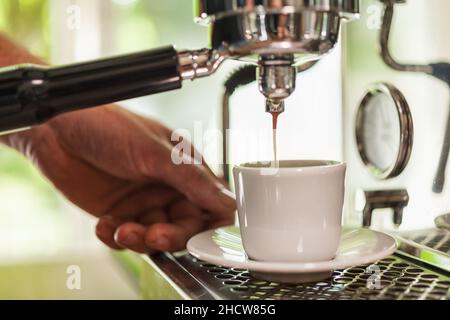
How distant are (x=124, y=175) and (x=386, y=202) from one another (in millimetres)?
315

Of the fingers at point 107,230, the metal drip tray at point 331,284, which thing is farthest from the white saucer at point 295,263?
the fingers at point 107,230

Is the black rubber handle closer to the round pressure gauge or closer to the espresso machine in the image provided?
the espresso machine

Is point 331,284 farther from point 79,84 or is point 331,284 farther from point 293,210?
point 79,84

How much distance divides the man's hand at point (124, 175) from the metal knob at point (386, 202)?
6.3 inches

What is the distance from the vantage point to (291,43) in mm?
400

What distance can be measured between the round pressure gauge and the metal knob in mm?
18

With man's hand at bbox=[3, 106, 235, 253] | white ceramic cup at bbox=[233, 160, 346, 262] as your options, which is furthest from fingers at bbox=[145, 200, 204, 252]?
white ceramic cup at bbox=[233, 160, 346, 262]

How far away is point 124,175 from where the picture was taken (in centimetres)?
69

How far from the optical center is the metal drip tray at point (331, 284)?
0.42 m

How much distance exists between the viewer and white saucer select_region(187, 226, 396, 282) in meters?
0.42

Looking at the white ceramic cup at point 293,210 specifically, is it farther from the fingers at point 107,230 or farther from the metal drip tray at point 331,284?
the fingers at point 107,230

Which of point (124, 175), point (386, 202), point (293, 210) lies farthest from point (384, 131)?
point (124, 175)
